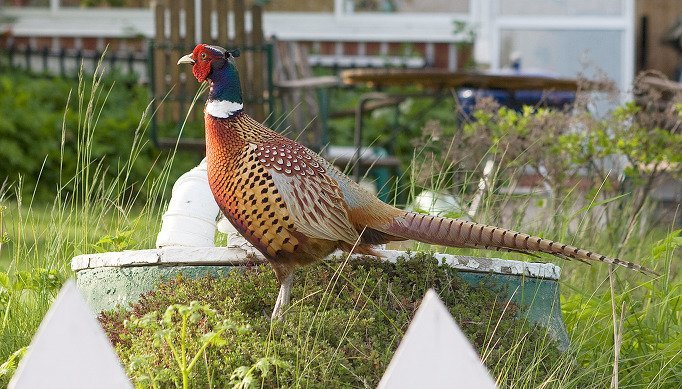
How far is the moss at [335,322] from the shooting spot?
11.0 ft

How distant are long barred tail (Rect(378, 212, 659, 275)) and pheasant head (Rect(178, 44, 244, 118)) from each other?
0.59 meters

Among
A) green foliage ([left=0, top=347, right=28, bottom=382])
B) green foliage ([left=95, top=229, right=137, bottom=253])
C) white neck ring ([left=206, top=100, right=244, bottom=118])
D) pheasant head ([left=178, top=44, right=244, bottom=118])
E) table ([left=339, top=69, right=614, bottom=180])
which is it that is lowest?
green foliage ([left=0, top=347, right=28, bottom=382])

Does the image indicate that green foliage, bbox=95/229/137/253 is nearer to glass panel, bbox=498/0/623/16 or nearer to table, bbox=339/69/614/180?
table, bbox=339/69/614/180

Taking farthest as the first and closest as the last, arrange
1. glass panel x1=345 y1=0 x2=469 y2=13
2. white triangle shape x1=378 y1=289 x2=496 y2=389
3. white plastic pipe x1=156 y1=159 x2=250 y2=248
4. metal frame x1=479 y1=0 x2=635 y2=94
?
glass panel x1=345 y1=0 x2=469 y2=13 → metal frame x1=479 y1=0 x2=635 y2=94 → white plastic pipe x1=156 y1=159 x2=250 y2=248 → white triangle shape x1=378 y1=289 x2=496 y2=389

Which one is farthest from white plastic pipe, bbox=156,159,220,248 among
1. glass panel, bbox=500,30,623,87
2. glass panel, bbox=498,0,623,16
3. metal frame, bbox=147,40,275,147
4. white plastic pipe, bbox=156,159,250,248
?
glass panel, bbox=498,0,623,16

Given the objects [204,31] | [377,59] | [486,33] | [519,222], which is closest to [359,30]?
[377,59]

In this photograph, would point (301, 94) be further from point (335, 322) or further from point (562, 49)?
point (335, 322)

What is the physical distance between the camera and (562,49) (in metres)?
11.4

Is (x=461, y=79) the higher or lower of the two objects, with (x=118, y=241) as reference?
higher

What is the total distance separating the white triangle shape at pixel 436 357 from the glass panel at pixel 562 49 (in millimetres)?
9523

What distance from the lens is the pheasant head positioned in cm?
356

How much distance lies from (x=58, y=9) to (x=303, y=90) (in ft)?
16.3

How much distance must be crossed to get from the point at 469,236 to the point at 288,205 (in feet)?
1.71

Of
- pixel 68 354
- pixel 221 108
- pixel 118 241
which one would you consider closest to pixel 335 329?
pixel 221 108
